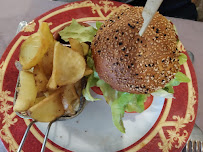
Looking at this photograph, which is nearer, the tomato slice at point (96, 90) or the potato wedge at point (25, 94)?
the potato wedge at point (25, 94)

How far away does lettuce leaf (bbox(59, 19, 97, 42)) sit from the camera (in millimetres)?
1220

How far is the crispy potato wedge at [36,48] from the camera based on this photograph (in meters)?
0.89

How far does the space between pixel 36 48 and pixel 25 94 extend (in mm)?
214

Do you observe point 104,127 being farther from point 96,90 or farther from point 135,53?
point 135,53

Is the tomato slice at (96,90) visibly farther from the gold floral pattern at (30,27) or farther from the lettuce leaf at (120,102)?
the gold floral pattern at (30,27)

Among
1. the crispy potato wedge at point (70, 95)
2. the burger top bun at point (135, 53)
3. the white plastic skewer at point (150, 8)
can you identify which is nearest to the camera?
the white plastic skewer at point (150, 8)

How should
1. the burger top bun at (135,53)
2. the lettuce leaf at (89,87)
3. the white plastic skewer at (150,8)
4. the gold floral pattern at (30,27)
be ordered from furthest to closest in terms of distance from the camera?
the gold floral pattern at (30,27) < the lettuce leaf at (89,87) < the burger top bun at (135,53) < the white plastic skewer at (150,8)

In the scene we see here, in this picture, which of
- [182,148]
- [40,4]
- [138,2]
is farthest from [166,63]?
[40,4]

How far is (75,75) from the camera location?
3.01 ft

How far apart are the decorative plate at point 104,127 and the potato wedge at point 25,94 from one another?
43 centimetres

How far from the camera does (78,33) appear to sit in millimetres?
1253

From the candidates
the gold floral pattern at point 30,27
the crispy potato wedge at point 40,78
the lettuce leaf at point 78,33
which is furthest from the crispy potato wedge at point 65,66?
the gold floral pattern at point 30,27

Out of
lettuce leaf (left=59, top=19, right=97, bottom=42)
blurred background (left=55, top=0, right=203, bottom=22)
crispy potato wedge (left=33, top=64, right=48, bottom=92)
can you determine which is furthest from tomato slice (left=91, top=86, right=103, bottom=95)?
blurred background (left=55, top=0, right=203, bottom=22)

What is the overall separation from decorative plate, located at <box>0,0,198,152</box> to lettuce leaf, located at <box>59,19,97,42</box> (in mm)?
434
